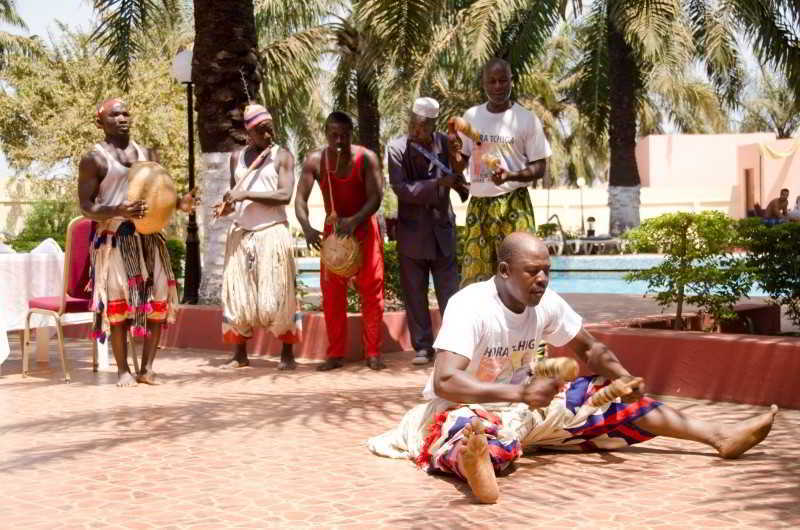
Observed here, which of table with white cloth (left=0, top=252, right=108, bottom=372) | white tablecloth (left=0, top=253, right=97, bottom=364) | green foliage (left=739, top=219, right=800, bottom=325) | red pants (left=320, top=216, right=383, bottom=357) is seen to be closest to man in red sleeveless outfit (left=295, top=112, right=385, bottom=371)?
red pants (left=320, top=216, right=383, bottom=357)

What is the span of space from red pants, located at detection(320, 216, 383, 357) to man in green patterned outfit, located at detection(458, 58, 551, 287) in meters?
1.30

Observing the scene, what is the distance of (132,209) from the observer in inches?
290

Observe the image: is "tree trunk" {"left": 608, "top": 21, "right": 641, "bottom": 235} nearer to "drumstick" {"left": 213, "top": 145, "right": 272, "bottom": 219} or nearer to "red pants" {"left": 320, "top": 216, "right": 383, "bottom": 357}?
"red pants" {"left": 320, "top": 216, "right": 383, "bottom": 357}

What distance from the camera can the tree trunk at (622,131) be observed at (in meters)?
21.0

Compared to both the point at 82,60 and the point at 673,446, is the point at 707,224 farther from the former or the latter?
the point at 82,60

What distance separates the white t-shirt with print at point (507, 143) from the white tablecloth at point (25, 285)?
365 centimetres

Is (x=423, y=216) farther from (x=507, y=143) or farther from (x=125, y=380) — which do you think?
(x=125, y=380)

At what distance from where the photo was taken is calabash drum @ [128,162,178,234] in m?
7.43

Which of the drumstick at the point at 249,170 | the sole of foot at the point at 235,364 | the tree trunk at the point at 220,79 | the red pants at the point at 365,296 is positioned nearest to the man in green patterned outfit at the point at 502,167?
the red pants at the point at 365,296

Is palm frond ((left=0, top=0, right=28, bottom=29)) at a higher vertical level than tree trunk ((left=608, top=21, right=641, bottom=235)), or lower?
higher

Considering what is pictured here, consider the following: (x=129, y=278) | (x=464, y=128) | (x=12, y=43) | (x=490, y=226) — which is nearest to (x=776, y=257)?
(x=490, y=226)

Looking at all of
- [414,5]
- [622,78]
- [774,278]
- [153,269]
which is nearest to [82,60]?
[622,78]

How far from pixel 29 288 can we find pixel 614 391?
6.05 meters

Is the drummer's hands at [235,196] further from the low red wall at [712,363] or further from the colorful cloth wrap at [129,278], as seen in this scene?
the low red wall at [712,363]
